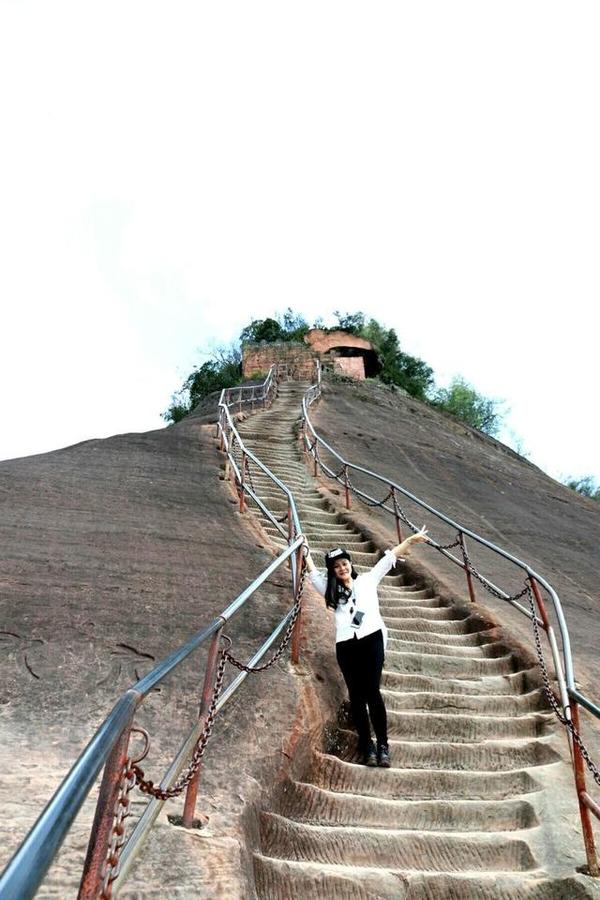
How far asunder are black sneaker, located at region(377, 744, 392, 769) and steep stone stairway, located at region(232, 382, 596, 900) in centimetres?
5

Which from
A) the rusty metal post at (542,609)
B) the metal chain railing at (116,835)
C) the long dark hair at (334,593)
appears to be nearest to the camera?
the metal chain railing at (116,835)

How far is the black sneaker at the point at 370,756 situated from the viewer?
400cm

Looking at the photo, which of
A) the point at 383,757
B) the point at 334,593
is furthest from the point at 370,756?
the point at 334,593

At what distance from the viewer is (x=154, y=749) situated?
3287mm

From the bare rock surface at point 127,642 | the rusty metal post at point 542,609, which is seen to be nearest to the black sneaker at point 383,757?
the bare rock surface at point 127,642

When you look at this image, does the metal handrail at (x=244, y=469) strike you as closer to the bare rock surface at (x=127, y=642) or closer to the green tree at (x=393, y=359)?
the bare rock surface at (x=127, y=642)

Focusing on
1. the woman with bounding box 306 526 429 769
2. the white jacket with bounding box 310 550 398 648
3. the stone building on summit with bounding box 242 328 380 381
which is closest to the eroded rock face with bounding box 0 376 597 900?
the woman with bounding box 306 526 429 769

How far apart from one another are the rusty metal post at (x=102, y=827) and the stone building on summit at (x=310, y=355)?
27.0 metres

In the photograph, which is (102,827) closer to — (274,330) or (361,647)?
(361,647)

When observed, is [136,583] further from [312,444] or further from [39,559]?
[312,444]

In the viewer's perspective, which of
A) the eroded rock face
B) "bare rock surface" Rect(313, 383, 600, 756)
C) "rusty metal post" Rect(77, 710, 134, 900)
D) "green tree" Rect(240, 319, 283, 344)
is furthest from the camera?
"green tree" Rect(240, 319, 283, 344)

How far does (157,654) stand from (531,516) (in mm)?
10010

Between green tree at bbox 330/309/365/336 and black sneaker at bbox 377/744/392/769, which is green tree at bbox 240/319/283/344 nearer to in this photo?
green tree at bbox 330/309/365/336

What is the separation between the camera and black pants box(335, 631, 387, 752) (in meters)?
3.97
